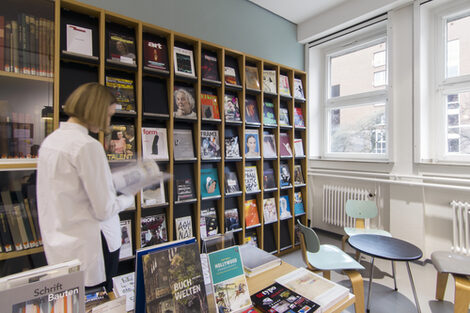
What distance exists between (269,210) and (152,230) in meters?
1.46

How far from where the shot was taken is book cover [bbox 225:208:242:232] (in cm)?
274

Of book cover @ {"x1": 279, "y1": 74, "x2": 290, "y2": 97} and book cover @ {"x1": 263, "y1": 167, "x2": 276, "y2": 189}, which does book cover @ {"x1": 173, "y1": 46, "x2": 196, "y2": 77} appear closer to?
book cover @ {"x1": 279, "y1": 74, "x2": 290, "y2": 97}

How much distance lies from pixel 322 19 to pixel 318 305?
3851mm

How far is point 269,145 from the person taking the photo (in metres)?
3.14

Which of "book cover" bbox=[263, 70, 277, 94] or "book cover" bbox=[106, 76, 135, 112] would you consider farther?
"book cover" bbox=[263, 70, 277, 94]

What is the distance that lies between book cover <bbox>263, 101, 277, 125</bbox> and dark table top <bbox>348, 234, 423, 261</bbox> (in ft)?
5.20

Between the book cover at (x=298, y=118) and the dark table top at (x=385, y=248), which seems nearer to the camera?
the dark table top at (x=385, y=248)

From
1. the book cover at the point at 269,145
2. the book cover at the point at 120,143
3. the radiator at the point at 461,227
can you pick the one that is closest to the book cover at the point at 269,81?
the book cover at the point at 269,145

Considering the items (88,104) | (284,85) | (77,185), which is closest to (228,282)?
(77,185)

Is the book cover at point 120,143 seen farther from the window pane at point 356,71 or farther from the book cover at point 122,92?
the window pane at point 356,71

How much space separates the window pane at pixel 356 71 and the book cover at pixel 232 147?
217 cm

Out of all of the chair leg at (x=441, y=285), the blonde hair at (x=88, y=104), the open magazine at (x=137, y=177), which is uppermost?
the blonde hair at (x=88, y=104)

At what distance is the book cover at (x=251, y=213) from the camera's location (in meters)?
2.88

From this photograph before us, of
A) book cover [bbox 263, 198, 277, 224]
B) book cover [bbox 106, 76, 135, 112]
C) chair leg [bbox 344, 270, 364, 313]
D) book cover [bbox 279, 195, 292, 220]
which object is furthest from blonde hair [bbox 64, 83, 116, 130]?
book cover [bbox 279, 195, 292, 220]
